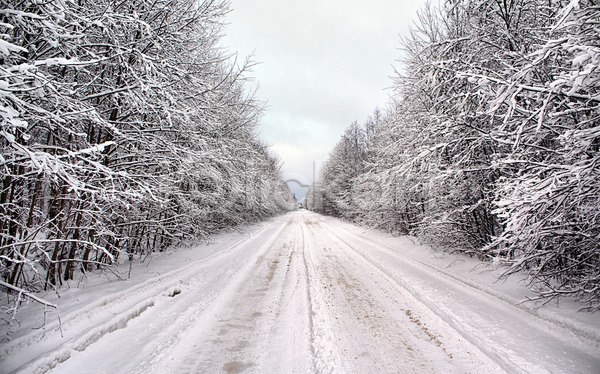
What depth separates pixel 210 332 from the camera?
3.34 metres

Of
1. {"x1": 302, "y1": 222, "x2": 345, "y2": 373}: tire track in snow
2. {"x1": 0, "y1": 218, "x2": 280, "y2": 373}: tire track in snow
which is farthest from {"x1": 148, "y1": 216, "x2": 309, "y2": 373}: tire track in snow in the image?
{"x1": 0, "y1": 218, "x2": 280, "y2": 373}: tire track in snow

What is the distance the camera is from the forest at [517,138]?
10.1 feet

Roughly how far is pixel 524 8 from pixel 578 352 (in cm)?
703

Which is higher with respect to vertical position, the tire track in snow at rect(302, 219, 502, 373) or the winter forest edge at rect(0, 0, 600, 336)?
the winter forest edge at rect(0, 0, 600, 336)

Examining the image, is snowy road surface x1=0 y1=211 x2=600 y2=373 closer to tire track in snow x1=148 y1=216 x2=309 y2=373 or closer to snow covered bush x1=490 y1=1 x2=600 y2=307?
tire track in snow x1=148 y1=216 x2=309 y2=373

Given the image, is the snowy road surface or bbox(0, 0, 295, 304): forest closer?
the snowy road surface

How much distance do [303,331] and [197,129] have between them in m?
7.82

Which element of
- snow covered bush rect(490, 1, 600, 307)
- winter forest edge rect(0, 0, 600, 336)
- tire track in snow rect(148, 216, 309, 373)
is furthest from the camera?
winter forest edge rect(0, 0, 600, 336)

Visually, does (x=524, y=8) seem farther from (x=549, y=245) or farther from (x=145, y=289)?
(x=145, y=289)

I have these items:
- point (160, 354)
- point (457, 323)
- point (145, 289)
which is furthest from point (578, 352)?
point (145, 289)

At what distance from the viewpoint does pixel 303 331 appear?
330cm

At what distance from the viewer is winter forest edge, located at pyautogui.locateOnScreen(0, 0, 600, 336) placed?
3012mm

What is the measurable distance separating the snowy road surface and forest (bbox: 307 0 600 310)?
1020 millimetres

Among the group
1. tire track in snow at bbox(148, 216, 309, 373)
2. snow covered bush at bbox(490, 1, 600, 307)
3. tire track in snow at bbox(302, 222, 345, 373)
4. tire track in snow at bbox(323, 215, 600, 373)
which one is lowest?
tire track in snow at bbox(148, 216, 309, 373)
